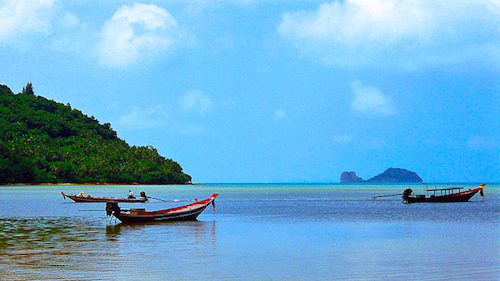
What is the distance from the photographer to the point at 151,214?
38.4 metres

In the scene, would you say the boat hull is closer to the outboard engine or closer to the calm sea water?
the calm sea water

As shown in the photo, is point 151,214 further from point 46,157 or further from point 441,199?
point 46,157

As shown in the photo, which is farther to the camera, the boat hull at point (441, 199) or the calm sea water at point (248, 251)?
the boat hull at point (441, 199)

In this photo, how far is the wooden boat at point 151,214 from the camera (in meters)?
37.2

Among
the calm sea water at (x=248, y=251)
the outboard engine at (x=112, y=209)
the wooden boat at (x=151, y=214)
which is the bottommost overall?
the calm sea water at (x=248, y=251)

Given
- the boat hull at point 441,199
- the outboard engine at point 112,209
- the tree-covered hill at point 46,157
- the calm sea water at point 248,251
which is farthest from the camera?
the tree-covered hill at point 46,157

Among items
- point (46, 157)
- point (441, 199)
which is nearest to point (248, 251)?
point (441, 199)

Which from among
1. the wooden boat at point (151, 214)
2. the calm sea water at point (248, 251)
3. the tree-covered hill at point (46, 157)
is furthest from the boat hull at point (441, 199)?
the tree-covered hill at point (46, 157)

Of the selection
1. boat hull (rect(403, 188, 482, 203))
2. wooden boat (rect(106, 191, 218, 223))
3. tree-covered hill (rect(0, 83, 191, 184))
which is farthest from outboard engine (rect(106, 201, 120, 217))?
tree-covered hill (rect(0, 83, 191, 184))

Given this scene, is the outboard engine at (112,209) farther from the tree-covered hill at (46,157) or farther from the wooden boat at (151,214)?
the tree-covered hill at (46,157)

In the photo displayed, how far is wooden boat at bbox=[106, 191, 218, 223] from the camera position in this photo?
122ft

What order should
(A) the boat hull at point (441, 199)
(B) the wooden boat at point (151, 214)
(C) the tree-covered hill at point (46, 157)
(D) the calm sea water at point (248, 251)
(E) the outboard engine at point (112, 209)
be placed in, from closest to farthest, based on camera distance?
(D) the calm sea water at point (248, 251) → (E) the outboard engine at point (112, 209) → (B) the wooden boat at point (151, 214) → (A) the boat hull at point (441, 199) → (C) the tree-covered hill at point (46, 157)

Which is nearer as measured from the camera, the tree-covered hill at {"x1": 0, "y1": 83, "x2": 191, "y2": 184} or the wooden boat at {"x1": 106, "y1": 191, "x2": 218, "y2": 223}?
the wooden boat at {"x1": 106, "y1": 191, "x2": 218, "y2": 223}

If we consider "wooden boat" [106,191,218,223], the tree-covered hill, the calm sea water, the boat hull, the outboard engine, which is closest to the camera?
the calm sea water
